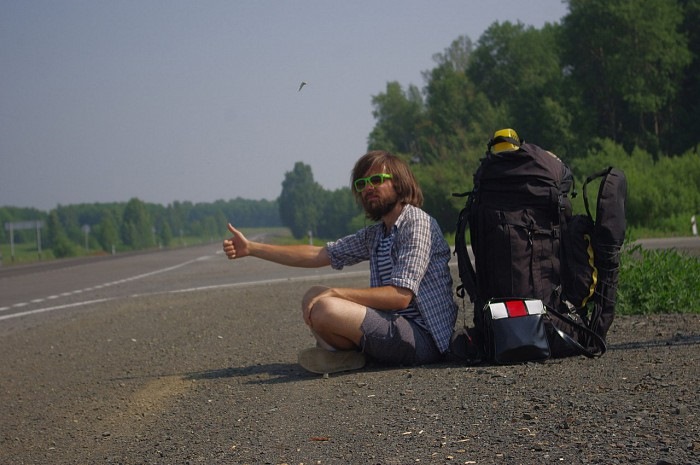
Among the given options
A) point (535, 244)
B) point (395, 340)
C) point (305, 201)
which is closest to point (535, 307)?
point (535, 244)

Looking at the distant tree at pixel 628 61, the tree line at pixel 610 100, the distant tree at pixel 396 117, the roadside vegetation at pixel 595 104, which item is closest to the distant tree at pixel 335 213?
the distant tree at pixel 396 117

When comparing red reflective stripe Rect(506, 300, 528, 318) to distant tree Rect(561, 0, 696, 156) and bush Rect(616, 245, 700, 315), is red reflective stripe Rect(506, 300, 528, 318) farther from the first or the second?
distant tree Rect(561, 0, 696, 156)

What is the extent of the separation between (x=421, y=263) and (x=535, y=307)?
797 millimetres

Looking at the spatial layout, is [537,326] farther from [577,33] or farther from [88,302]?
[577,33]

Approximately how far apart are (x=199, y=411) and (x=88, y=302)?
45.8 ft

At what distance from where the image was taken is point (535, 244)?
21.5ft

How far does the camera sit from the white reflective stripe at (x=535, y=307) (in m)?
6.46

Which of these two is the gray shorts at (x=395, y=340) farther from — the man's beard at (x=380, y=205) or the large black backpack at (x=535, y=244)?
the man's beard at (x=380, y=205)

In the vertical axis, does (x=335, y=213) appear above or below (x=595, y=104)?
below

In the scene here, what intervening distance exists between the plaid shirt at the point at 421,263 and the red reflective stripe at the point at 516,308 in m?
0.56

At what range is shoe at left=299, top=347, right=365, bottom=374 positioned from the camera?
7.09 meters

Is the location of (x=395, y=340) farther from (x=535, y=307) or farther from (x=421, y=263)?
(x=535, y=307)

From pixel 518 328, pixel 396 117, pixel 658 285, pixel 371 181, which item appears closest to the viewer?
pixel 518 328

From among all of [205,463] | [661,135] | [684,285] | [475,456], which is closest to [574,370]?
[475,456]
